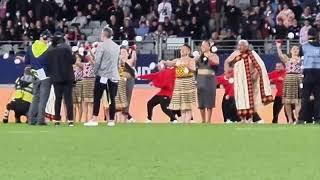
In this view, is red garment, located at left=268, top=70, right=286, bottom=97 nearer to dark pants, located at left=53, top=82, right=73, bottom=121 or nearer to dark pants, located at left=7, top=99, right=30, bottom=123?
dark pants, located at left=7, top=99, right=30, bottom=123

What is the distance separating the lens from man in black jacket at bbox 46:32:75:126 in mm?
20172

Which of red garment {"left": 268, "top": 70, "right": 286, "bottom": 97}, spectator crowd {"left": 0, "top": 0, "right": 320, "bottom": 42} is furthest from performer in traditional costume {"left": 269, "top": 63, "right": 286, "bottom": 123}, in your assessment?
spectator crowd {"left": 0, "top": 0, "right": 320, "bottom": 42}

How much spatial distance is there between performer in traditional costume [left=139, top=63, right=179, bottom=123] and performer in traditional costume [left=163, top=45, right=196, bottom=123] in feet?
4.06

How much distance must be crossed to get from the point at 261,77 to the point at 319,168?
12579mm

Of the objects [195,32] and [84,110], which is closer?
[84,110]

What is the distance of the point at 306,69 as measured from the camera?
71.0ft

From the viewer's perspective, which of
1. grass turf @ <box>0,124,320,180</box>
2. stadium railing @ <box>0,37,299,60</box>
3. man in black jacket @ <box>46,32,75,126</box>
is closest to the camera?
grass turf @ <box>0,124,320,180</box>

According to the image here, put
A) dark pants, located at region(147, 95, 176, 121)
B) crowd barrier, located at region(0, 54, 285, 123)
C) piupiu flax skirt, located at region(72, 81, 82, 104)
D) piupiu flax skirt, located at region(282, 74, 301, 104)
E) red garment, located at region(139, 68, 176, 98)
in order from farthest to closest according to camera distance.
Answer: crowd barrier, located at region(0, 54, 285, 123)
piupiu flax skirt, located at region(72, 81, 82, 104)
red garment, located at region(139, 68, 176, 98)
dark pants, located at region(147, 95, 176, 121)
piupiu flax skirt, located at region(282, 74, 301, 104)

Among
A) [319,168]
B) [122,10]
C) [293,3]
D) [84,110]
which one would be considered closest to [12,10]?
[122,10]

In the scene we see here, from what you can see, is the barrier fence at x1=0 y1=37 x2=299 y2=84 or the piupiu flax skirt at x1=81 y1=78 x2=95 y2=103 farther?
the barrier fence at x1=0 y1=37 x2=299 y2=84

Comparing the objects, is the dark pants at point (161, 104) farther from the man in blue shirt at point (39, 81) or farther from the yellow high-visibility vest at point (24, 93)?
the man in blue shirt at point (39, 81)

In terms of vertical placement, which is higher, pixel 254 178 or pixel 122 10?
pixel 122 10

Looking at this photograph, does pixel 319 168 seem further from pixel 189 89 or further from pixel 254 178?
pixel 189 89

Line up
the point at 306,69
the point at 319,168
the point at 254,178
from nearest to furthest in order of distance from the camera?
1. the point at 254,178
2. the point at 319,168
3. the point at 306,69
